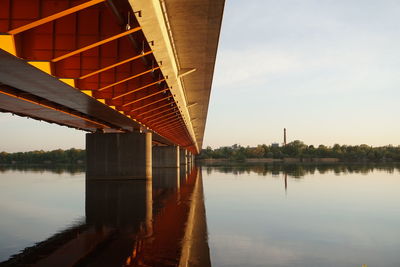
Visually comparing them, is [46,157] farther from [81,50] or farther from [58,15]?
[58,15]

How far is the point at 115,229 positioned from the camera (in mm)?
12906

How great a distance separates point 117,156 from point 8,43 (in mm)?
25498

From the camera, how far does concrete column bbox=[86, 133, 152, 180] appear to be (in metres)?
35.7

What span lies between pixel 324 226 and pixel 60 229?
845cm

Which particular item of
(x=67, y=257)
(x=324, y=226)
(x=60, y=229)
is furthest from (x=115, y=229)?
(x=324, y=226)

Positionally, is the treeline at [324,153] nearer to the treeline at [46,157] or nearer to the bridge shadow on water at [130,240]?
the treeline at [46,157]

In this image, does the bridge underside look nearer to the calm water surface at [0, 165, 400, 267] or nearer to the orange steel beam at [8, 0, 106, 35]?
the orange steel beam at [8, 0, 106, 35]

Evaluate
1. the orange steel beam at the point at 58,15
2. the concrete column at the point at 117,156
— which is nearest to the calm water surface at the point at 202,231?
the orange steel beam at the point at 58,15

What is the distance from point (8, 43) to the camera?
10.9 meters

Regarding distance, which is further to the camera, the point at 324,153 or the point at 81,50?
the point at 324,153

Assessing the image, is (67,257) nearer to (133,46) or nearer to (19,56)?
(19,56)

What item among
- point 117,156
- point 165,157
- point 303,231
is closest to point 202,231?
point 303,231

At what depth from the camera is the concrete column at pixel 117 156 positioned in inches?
1405

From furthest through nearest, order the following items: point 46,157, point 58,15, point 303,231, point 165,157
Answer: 1. point 46,157
2. point 165,157
3. point 303,231
4. point 58,15
